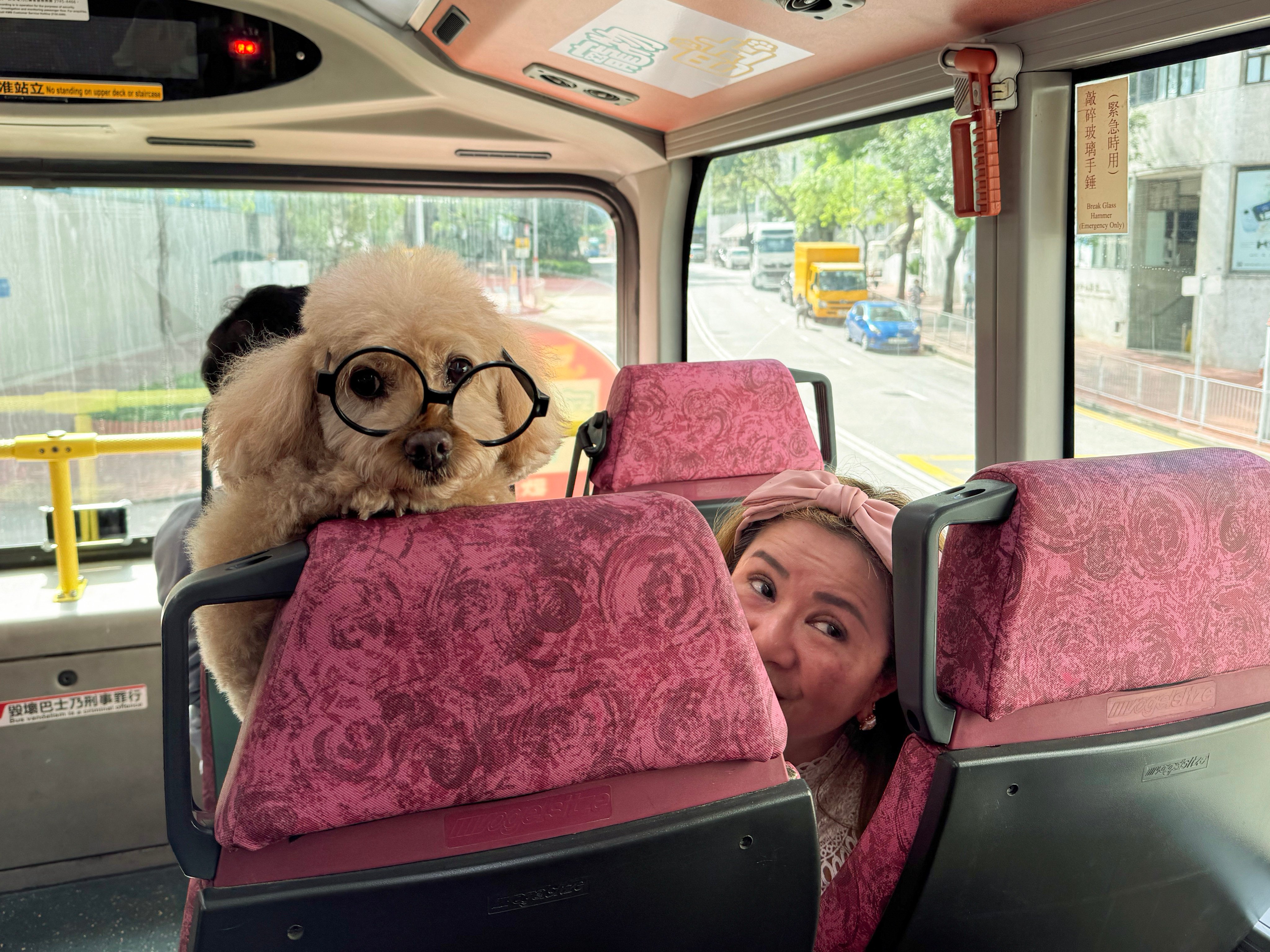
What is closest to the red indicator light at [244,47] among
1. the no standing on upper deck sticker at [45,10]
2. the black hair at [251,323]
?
the no standing on upper deck sticker at [45,10]

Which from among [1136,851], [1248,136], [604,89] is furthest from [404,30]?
[1136,851]

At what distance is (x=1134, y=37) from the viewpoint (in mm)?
1934

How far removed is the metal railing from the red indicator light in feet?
9.09

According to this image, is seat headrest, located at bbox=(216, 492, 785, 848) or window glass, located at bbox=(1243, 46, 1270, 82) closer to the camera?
seat headrest, located at bbox=(216, 492, 785, 848)

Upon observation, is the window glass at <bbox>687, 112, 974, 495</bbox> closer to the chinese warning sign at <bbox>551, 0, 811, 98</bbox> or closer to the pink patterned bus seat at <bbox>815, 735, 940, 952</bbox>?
the chinese warning sign at <bbox>551, 0, 811, 98</bbox>

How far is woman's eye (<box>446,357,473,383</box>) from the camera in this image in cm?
121

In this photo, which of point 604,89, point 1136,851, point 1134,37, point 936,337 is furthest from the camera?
point 604,89

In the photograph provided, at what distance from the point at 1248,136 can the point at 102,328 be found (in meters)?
3.75

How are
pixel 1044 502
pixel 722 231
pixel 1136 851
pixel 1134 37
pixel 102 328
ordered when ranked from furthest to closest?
pixel 722 231 → pixel 102 328 → pixel 1134 37 → pixel 1136 851 → pixel 1044 502

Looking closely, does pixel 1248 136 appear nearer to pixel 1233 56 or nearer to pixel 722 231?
pixel 1233 56

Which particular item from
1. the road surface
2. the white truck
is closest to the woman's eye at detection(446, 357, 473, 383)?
the road surface

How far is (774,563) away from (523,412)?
0.61 metres

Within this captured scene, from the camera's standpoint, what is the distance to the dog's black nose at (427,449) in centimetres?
111

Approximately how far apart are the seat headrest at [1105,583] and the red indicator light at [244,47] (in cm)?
298
